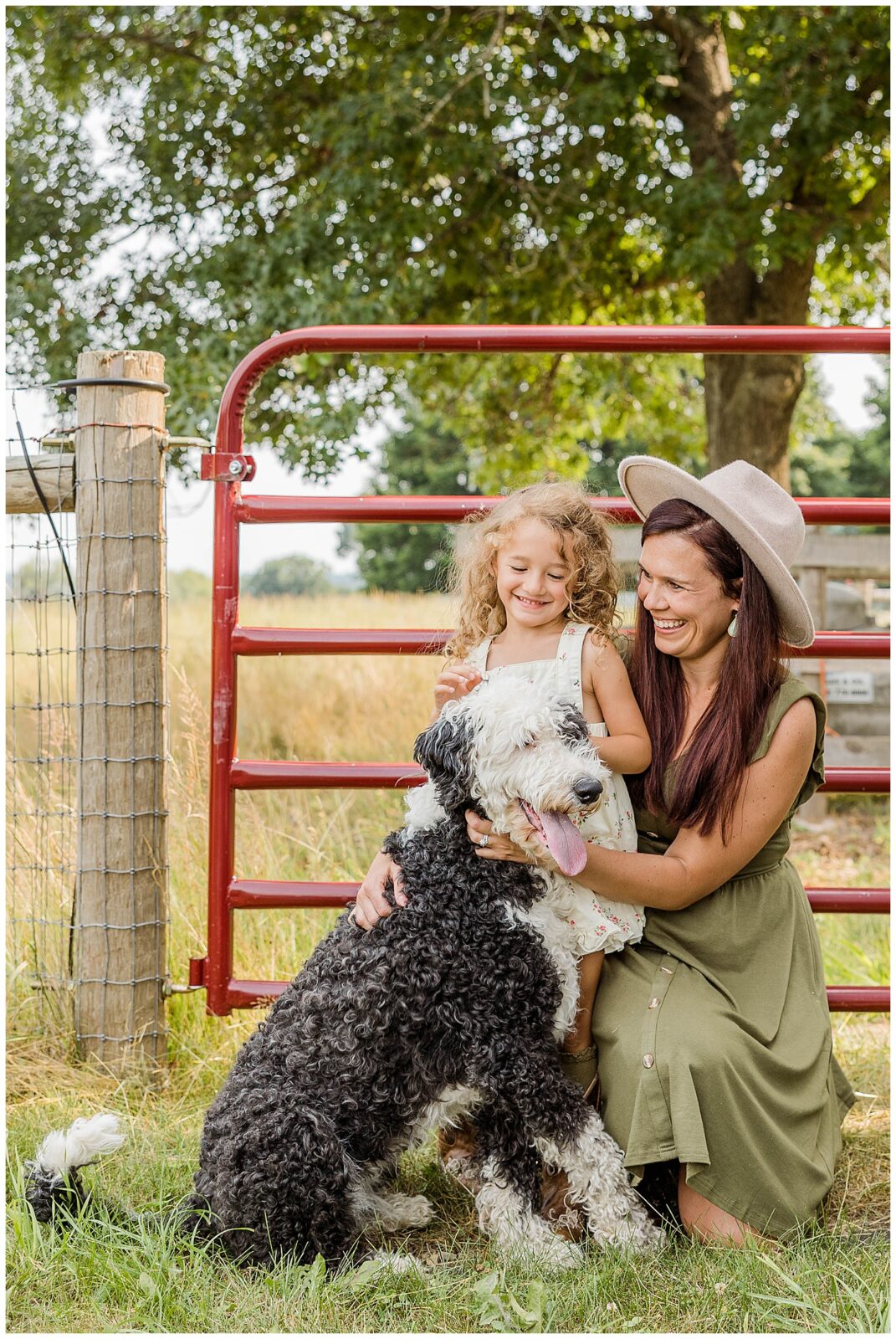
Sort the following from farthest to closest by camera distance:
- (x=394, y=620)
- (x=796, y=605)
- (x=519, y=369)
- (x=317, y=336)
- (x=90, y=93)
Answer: (x=394, y=620) < (x=519, y=369) < (x=90, y=93) < (x=317, y=336) < (x=796, y=605)

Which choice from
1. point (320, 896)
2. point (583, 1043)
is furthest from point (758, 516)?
point (320, 896)

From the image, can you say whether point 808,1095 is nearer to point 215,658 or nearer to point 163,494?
point 215,658

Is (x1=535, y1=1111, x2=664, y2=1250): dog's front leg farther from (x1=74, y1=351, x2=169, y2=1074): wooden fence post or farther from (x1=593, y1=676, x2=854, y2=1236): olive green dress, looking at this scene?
(x1=74, y1=351, x2=169, y2=1074): wooden fence post

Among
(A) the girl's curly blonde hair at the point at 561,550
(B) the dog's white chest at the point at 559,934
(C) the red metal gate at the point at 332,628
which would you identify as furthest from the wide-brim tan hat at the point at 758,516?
(B) the dog's white chest at the point at 559,934

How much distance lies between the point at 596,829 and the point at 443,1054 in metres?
0.66

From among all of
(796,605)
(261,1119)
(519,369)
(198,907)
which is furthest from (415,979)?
(519,369)

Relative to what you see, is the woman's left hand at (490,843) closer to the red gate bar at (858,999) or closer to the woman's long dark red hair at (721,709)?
the woman's long dark red hair at (721,709)

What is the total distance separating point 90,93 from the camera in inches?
338

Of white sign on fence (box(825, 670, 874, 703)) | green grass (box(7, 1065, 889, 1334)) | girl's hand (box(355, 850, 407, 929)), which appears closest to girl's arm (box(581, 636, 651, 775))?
girl's hand (box(355, 850, 407, 929))

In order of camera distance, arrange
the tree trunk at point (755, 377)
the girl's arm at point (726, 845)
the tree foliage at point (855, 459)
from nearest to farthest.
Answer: the girl's arm at point (726, 845)
the tree trunk at point (755, 377)
the tree foliage at point (855, 459)

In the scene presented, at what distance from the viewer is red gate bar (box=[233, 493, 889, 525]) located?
347cm

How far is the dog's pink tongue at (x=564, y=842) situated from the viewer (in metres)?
2.48

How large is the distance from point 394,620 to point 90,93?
511 centimetres

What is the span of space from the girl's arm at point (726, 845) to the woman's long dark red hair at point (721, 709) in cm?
4
